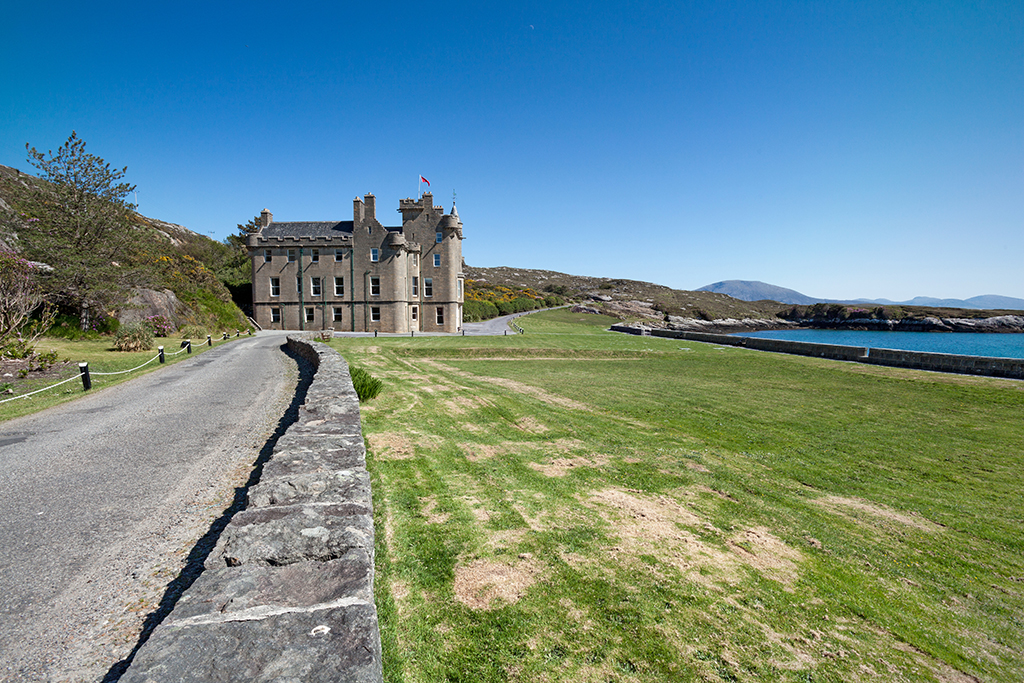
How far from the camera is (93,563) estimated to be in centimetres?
391

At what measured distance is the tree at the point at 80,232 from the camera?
22938 mm

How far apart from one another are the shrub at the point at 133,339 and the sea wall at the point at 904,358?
118 feet

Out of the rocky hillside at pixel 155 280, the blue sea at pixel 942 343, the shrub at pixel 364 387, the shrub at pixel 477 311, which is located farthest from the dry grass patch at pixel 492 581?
the shrub at pixel 477 311

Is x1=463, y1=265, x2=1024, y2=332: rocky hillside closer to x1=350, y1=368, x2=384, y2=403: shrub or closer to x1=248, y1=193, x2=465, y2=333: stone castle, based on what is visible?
x1=248, y1=193, x2=465, y2=333: stone castle

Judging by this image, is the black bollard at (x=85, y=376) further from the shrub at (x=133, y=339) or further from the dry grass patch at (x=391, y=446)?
the shrub at (x=133, y=339)

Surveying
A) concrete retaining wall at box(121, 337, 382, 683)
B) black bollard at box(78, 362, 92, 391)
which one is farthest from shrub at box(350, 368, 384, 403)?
black bollard at box(78, 362, 92, 391)

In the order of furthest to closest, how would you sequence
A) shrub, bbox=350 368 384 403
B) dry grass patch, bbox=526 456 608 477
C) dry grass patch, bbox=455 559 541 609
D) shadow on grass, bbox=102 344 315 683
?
shrub, bbox=350 368 384 403
dry grass patch, bbox=526 456 608 477
dry grass patch, bbox=455 559 541 609
shadow on grass, bbox=102 344 315 683

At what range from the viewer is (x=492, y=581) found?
3783mm

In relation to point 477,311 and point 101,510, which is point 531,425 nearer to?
point 101,510

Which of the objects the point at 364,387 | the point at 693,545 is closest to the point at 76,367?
the point at 364,387

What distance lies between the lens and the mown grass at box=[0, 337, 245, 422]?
10.3 m

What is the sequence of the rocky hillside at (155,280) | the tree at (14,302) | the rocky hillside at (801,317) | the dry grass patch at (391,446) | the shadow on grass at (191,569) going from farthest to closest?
the rocky hillside at (801,317) < the rocky hillside at (155,280) < the tree at (14,302) < the dry grass patch at (391,446) < the shadow on grass at (191,569)

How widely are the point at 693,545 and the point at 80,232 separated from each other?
3542 centimetres

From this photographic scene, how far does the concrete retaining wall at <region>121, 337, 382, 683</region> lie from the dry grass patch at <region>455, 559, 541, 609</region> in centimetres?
94
